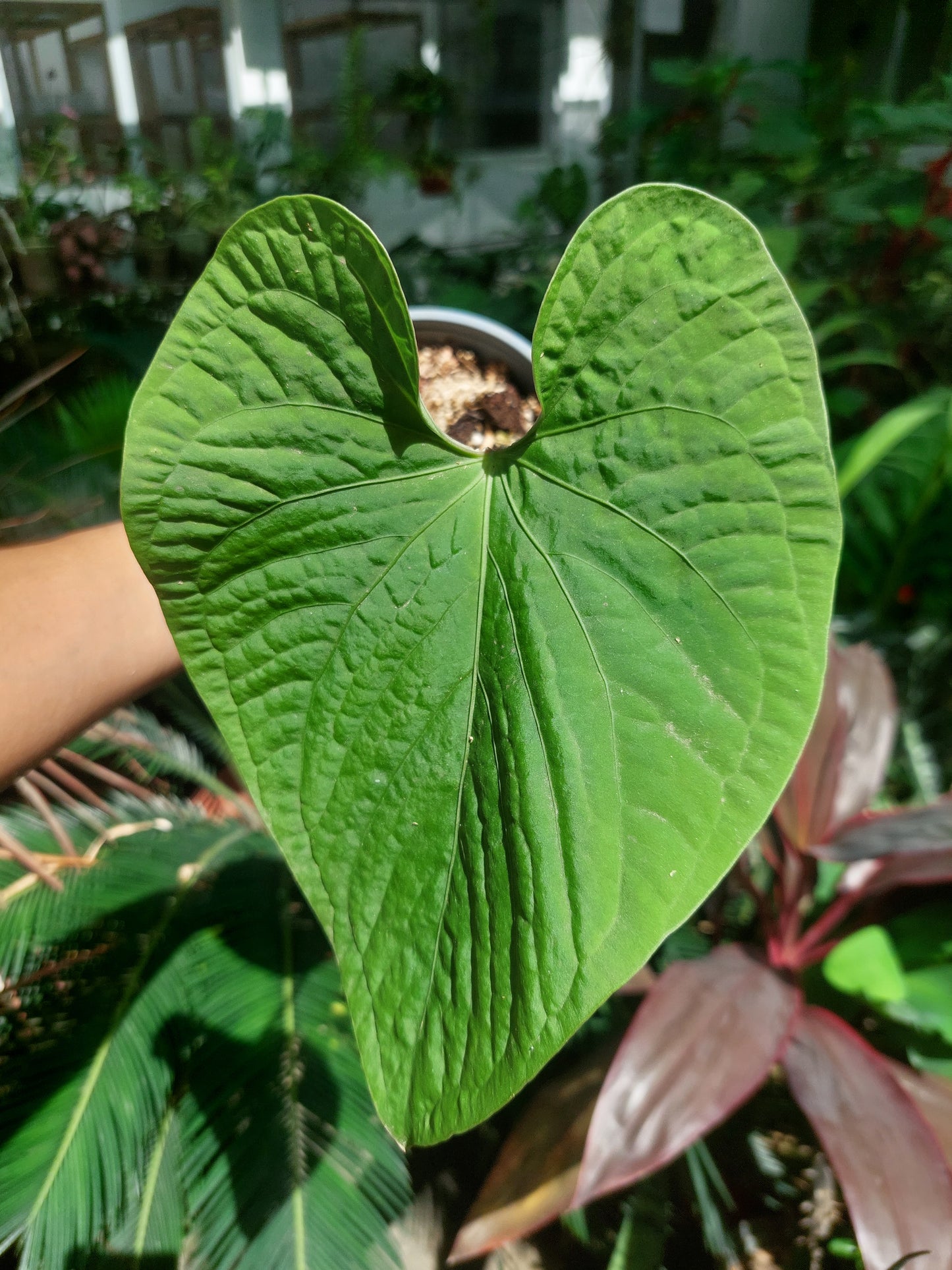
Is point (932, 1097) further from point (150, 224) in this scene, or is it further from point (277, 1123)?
point (150, 224)

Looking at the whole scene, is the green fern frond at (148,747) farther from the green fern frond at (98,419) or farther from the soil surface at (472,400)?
the soil surface at (472,400)

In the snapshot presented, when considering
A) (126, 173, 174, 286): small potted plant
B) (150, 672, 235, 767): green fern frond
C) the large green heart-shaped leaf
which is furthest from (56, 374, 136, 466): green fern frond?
the large green heart-shaped leaf

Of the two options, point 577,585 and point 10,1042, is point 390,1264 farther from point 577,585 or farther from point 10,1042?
point 577,585

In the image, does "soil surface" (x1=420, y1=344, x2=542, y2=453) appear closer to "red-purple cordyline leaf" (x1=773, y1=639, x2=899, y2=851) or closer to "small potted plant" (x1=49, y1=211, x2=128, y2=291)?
"red-purple cordyline leaf" (x1=773, y1=639, x2=899, y2=851)

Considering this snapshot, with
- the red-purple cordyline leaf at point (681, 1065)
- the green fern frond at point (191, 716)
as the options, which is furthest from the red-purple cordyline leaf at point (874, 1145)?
the green fern frond at point (191, 716)

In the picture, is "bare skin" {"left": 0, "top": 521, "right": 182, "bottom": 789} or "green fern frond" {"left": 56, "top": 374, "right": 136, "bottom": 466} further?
"green fern frond" {"left": 56, "top": 374, "right": 136, "bottom": 466}

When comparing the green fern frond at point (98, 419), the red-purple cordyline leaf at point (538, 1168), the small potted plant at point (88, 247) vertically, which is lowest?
the red-purple cordyline leaf at point (538, 1168)
